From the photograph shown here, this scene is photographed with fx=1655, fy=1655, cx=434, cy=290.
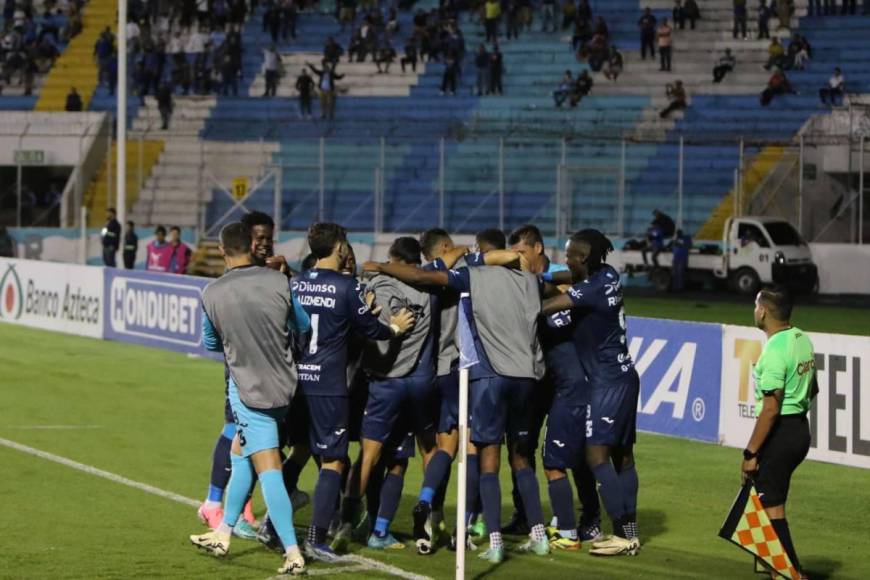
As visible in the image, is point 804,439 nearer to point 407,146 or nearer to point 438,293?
point 438,293

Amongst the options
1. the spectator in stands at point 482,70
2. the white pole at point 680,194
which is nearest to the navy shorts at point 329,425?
the white pole at point 680,194

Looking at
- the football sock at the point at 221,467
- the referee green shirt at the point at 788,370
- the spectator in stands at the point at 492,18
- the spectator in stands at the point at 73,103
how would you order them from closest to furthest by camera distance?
the referee green shirt at the point at 788,370 → the football sock at the point at 221,467 → the spectator in stands at the point at 492,18 → the spectator in stands at the point at 73,103

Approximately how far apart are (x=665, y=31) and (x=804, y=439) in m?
36.4

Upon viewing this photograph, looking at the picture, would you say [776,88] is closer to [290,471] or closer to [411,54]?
[411,54]

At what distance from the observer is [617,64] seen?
150 feet

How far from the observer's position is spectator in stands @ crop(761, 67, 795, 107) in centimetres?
4312

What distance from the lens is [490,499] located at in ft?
35.1

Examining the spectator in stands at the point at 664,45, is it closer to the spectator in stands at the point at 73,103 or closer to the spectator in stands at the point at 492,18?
the spectator in stands at the point at 492,18

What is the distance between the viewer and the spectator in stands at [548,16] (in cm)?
4847

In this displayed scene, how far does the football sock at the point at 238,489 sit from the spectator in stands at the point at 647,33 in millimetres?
36481

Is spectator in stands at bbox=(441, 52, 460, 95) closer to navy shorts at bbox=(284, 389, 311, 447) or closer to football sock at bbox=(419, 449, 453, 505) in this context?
navy shorts at bbox=(284, 389, 311, 447)

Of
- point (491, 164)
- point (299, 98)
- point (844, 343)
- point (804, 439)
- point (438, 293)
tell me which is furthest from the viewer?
point (299, 98)

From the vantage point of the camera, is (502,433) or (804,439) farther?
(502,433)

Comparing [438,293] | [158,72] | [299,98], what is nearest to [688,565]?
[438,293]
